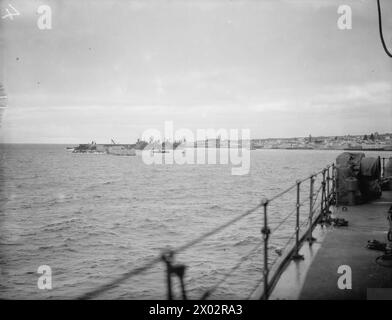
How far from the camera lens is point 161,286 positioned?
13234 millimetres

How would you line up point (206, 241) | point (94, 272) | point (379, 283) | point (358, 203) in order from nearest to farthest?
point (379, 283), point (358, 203), point (94, 272), point (206, 241)

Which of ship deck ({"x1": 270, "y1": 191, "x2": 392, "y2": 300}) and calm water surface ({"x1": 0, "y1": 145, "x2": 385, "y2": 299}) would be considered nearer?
ship deck ({"x1": 270, "y1": 191, "x2": 392, "y2": 300})

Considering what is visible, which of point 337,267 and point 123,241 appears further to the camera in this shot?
point 123,241

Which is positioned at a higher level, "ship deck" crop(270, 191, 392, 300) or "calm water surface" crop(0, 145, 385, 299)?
"ship deck" crop(270, 191, 392, 300)

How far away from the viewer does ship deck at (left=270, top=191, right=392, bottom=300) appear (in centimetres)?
407

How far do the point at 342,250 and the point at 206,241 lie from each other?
48.1 feet

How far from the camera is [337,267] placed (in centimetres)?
488

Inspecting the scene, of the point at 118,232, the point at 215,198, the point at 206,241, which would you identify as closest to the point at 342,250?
the point at 206,241

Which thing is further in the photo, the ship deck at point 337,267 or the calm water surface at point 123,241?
the calm water surface at point 123,241

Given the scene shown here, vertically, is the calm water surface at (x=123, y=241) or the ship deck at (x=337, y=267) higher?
the ship deck at (x=337, y=267)

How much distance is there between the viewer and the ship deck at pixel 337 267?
160 inches

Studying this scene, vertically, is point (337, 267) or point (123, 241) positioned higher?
point (337, 267)
